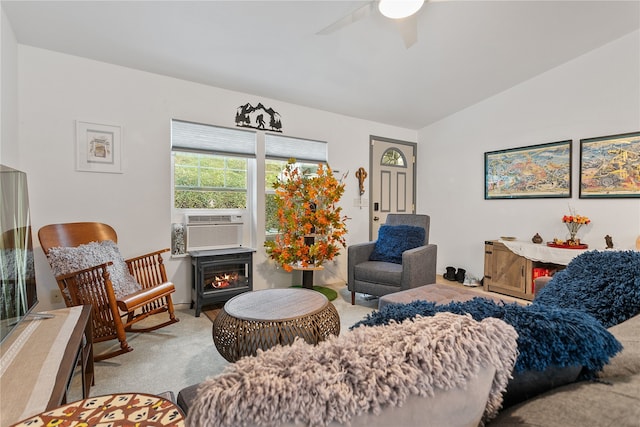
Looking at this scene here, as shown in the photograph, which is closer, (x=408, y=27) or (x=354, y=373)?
(x=354, y=373)

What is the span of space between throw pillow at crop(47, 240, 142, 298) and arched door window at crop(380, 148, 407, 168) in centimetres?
360

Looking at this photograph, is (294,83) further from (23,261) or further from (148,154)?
(23,261)

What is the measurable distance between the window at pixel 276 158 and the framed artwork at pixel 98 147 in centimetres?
152

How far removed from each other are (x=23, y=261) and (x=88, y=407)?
1.14 meters

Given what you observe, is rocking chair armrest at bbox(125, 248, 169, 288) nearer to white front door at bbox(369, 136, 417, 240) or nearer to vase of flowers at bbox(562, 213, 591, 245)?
white front door at bbox(369, 136, 417, 240)

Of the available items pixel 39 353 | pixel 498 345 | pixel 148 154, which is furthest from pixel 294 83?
pixel 498 345

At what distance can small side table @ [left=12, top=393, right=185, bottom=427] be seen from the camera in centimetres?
80

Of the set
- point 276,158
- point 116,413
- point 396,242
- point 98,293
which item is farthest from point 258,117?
point 116,413

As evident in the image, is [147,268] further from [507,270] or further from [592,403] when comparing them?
[507,270]

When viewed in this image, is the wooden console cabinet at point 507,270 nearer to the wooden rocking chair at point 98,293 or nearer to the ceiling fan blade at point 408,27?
the ceiling fan blade at point 408,27

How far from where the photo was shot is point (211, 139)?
337 centimetres

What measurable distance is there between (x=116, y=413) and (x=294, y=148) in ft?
11.1

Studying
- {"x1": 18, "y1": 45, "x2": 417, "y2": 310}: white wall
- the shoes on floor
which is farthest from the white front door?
{"x1": 18, "y1": 45, "x2": 417, "y2": 310}: white wall

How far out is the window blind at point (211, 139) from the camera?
319 cm
